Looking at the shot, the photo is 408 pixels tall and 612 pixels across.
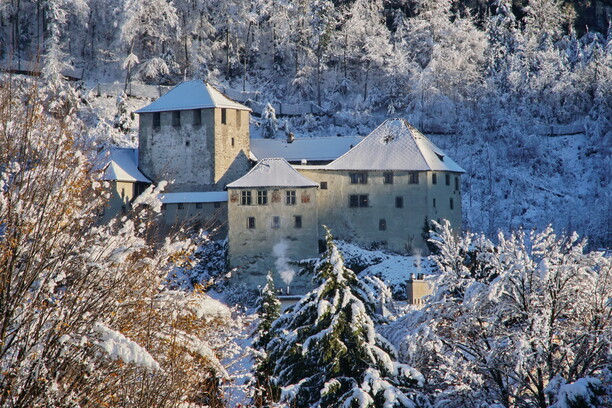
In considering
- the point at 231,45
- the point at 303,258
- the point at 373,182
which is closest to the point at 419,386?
the point at 303,258

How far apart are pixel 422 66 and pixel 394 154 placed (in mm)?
30542

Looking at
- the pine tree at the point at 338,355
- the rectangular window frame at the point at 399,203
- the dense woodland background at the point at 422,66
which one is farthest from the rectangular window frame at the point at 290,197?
the pine tree at the point at 338,355

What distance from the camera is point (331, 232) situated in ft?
163

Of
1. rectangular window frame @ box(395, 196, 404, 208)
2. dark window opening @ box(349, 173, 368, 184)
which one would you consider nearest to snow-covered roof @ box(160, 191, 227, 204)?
dark window opening @ box(349, 173, 368, 184)

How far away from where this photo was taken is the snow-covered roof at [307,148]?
175 feet

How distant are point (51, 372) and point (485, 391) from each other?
10.6 metres

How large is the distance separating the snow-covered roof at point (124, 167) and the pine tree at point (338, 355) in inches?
1217

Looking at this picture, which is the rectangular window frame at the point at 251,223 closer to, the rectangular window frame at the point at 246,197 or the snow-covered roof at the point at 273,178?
the rectangular window frame at the point at 246,197

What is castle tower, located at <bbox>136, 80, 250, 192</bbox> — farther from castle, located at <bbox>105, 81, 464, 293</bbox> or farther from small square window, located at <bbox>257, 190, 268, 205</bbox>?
small square window, located at <bbox>257, 190, 268, 205</bbox>

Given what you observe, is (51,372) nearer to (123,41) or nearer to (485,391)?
(485,391)

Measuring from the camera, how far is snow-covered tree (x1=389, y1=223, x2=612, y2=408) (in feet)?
49.1

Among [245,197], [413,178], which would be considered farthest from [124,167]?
[413,178]

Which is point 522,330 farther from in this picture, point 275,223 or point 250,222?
point 250,222

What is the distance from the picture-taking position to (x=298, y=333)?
18.0m
